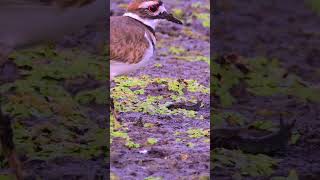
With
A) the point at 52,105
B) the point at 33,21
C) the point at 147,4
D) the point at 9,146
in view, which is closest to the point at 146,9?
the point at 147,4

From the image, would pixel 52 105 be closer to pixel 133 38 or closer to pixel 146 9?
pixel 133 38

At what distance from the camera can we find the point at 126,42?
290 inches

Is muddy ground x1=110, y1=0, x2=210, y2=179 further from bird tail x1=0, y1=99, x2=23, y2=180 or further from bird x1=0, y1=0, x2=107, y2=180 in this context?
bird x1=0, y1=0, x2=107, y2=180

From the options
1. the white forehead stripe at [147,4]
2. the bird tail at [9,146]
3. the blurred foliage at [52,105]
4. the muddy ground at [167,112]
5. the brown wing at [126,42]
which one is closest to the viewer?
the bird tail at [9,146]

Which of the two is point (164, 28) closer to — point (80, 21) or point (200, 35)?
point (200, 35)

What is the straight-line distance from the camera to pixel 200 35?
35.2 ft

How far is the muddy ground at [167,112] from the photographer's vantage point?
6.30m

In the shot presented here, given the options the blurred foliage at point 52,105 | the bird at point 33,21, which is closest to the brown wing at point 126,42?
the blurred foliage at point 52,105

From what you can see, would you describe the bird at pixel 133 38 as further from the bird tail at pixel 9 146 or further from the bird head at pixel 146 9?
the bird tail at pixel 9 146

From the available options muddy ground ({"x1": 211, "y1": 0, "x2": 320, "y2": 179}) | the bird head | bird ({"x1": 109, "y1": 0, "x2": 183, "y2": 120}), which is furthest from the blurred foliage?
muddy ground ({"x1": 211, "y1": 0, "x2": 320, "y2": 179})

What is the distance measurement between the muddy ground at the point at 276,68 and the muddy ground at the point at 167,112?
0.73 feet

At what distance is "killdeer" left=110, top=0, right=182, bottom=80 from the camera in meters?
7.41

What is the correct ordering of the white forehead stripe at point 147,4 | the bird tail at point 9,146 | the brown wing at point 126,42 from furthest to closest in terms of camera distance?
1. the white forehead stripe at point 147,4
2. the brown wing at point 126,42
3. the bird tail at point 9,146

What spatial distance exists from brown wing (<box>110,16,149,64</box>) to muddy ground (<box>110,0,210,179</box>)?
540mm
